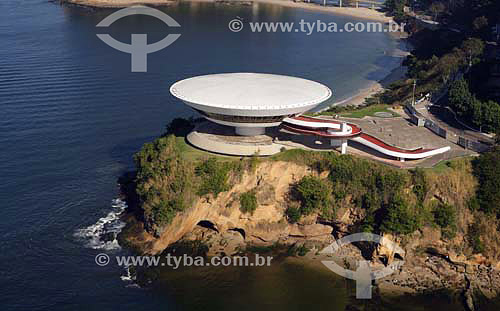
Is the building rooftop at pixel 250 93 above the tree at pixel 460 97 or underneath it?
above

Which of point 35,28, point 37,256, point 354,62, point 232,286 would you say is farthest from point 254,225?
point 35,28

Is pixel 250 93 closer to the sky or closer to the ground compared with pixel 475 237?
closer to the sky

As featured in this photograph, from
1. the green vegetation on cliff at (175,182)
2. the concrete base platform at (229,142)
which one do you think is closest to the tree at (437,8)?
the concrete base platform at (229,142)

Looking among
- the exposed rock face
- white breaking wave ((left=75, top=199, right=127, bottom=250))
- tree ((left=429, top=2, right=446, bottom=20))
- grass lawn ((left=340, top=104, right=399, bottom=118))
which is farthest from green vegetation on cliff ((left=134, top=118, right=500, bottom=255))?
tree ((left=429, top=2, right=446, bottom=20))

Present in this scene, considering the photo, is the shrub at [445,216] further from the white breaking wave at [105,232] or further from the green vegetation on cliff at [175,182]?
Result: the white breaking wave at [105,232]

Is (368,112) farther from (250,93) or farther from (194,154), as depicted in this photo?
(194,154)

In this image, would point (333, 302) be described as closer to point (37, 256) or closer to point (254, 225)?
point (254, 225)

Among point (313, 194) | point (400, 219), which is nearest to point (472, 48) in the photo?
point (400, 219)
